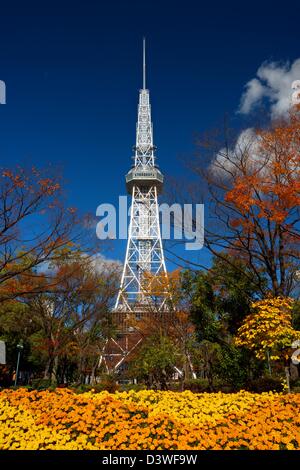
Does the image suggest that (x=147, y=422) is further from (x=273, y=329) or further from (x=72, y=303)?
(x=72, y=303)

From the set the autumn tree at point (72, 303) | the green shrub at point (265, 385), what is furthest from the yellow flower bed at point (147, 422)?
the autumn tree at point (72, 303)

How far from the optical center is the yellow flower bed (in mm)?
5016

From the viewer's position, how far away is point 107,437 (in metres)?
5.34

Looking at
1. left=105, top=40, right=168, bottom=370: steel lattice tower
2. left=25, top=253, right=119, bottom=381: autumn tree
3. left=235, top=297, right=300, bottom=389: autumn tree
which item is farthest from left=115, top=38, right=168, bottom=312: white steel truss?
left=235, top=297, right=300, bottom=389: autumn tree

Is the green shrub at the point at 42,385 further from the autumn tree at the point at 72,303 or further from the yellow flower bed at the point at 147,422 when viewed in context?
the yellow flower bed at the point at 147,422

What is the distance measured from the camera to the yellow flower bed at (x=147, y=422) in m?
5.02

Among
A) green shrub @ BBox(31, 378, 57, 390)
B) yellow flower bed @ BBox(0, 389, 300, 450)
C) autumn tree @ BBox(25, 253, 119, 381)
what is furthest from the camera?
autumn tree @ BBox(25, 253, 119, 381)

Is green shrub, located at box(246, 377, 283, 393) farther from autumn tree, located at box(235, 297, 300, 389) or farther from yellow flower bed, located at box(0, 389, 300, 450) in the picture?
yellow flower bed, located at box(0, 389, 300, 450)

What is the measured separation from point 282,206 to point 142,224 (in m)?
34.5

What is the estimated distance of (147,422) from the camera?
18.4 feet

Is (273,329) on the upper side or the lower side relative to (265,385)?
upper

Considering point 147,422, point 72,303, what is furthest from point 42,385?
point 147,422
